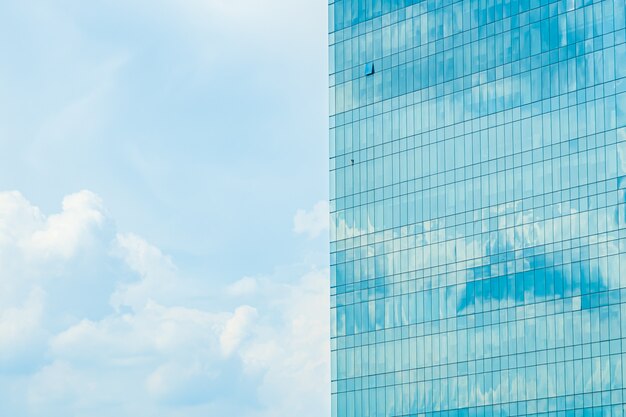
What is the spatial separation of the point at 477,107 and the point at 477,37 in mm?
6388

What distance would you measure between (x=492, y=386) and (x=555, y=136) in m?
22.0

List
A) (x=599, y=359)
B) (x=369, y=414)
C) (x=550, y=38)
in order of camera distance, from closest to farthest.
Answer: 1. (x=599, y=359)
2. (x=550, y=38)
3. (x=369, y=414)

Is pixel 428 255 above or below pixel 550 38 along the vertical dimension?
below

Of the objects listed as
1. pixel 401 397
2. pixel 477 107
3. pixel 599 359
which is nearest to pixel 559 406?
pixel 599 359

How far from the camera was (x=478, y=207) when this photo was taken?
140 metres

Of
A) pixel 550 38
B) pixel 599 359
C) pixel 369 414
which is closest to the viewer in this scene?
pixel 599 359

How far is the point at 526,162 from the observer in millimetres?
136750

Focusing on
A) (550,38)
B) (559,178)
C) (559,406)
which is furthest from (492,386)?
(550,38)

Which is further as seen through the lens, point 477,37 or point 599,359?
point 477,37

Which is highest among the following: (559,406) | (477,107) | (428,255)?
(477,107)

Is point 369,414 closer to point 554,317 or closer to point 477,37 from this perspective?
point 554,317

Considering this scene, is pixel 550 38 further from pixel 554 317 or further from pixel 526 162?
pixel 554 317

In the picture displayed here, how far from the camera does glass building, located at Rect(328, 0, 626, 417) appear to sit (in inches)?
5133

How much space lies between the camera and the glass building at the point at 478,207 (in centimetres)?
13038
